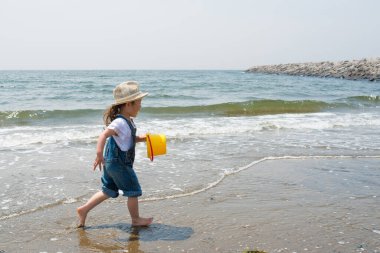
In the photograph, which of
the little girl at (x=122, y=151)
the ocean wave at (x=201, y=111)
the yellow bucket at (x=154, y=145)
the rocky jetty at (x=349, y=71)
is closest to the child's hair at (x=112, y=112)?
the little girl at (x=122, y=151)

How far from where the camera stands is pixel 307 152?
8.01 meters

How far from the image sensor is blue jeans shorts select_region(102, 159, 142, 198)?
4.03 meters

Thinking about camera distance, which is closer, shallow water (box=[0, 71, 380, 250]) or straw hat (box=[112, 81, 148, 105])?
straw hat (box=[112, 81, 148, 105])

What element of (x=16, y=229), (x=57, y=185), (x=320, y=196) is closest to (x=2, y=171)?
(x=57, y=185)

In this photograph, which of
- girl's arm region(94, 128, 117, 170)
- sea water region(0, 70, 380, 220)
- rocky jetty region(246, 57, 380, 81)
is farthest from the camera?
rocky jetty region(246, 57, 380, 81)

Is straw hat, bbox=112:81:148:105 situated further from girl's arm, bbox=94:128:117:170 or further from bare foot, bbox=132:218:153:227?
bare foot, bbox=132:218:153:227

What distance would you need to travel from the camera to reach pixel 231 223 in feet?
13.6

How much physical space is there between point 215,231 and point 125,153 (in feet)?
3.62

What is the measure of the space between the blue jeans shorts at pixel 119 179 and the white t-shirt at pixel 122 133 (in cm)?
15

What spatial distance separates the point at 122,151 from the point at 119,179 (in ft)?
0.87

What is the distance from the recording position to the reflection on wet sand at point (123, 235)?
3.60m

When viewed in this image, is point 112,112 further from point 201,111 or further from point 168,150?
point 201,111

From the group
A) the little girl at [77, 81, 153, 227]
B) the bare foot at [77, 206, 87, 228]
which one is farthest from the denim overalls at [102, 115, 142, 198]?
the bare foot at [77, 206, 87, 228]

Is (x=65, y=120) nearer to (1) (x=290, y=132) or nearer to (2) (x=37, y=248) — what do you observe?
(1) (x=290, y=132)
